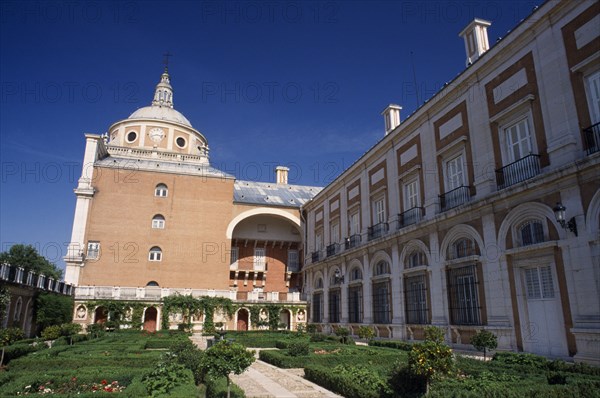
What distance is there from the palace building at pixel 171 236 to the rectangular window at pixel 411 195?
17505 millimetres

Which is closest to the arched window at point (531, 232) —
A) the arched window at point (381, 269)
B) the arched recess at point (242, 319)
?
the arched window at point (381, 269)

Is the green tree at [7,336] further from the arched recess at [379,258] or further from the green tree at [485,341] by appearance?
the arched recess at [379,258]

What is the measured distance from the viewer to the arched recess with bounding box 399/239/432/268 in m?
19.0

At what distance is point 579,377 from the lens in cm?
848

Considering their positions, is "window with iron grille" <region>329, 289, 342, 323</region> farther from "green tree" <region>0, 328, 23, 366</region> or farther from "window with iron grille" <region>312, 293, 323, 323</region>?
"green tree" <region>0, 328, 23, 366</region>

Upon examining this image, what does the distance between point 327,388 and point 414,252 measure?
11520 millimetres

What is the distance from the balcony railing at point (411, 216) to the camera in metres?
20.1

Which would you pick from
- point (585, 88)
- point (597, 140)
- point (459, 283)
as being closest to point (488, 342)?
point (459, 283)

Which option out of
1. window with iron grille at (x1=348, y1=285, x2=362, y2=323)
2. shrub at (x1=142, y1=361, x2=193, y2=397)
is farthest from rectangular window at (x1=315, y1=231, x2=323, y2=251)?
shrub at (x1=142, y1=361, x2=193, y2=397)

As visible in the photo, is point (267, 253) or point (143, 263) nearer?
point (143, 263)

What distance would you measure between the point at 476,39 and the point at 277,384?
55.5 feet

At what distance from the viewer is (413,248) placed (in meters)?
20.4

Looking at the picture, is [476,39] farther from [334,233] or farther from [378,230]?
[334,233]

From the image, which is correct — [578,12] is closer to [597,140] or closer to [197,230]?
[597,140]
